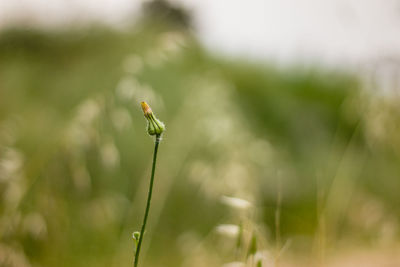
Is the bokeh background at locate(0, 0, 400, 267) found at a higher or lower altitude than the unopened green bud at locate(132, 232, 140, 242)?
higher

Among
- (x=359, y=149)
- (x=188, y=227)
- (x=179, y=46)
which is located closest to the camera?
(x=179, y=46)

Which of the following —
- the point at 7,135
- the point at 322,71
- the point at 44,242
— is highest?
the point at 322,71

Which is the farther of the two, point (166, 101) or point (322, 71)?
point (322, 71)

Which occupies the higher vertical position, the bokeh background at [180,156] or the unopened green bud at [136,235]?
the bokeh background at [180,156]

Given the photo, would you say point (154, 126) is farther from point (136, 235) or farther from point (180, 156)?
point (180, 156)

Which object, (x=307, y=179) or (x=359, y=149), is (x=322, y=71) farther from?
(x=307, y=179)

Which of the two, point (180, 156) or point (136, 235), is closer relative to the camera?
point (136, 235)

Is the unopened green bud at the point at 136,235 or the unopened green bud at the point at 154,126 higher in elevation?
the unopened green bud at the point at 154,126

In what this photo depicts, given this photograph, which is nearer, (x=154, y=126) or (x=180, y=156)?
(x=154, y=126)

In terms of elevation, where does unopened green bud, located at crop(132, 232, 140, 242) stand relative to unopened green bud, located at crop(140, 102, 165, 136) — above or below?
below

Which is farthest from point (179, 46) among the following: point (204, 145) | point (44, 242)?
point (204, 145)

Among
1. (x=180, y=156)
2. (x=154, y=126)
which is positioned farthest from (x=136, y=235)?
(x=180, y=156)
